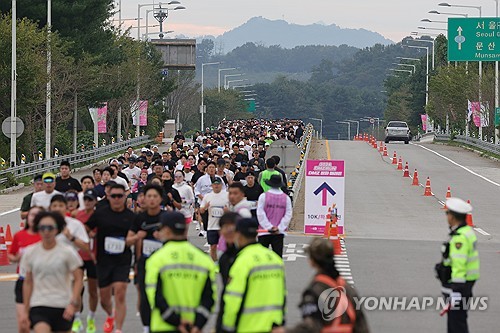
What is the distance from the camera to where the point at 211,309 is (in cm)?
959

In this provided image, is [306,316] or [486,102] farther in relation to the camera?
[486,102]

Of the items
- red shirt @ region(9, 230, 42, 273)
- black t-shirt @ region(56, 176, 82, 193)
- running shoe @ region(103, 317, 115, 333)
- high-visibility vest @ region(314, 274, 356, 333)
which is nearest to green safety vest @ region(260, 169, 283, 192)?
black t-shirt @ region(56, 176, 82, 193)

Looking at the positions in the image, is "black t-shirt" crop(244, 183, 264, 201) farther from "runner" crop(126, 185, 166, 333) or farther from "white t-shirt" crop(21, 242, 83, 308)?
"white t-shirt" crop(21, 242, 83, 308)

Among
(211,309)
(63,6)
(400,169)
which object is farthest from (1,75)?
(211,309)

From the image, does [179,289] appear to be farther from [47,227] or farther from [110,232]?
[110,232]

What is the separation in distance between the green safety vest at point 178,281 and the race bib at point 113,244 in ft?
13.3

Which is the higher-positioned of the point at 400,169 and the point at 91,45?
the point at 91,45

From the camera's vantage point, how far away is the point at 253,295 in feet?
30.7

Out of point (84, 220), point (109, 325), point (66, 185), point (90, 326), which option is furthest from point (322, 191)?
point (90, 326)

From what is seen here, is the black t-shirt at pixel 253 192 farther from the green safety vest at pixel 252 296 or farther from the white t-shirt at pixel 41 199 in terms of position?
the green safety vest at pixel 252 296

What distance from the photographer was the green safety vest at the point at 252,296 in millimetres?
9336

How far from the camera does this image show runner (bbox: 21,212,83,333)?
1066cm

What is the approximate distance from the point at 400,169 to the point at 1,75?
682 inches

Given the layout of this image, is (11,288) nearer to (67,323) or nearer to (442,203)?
(67,323)
